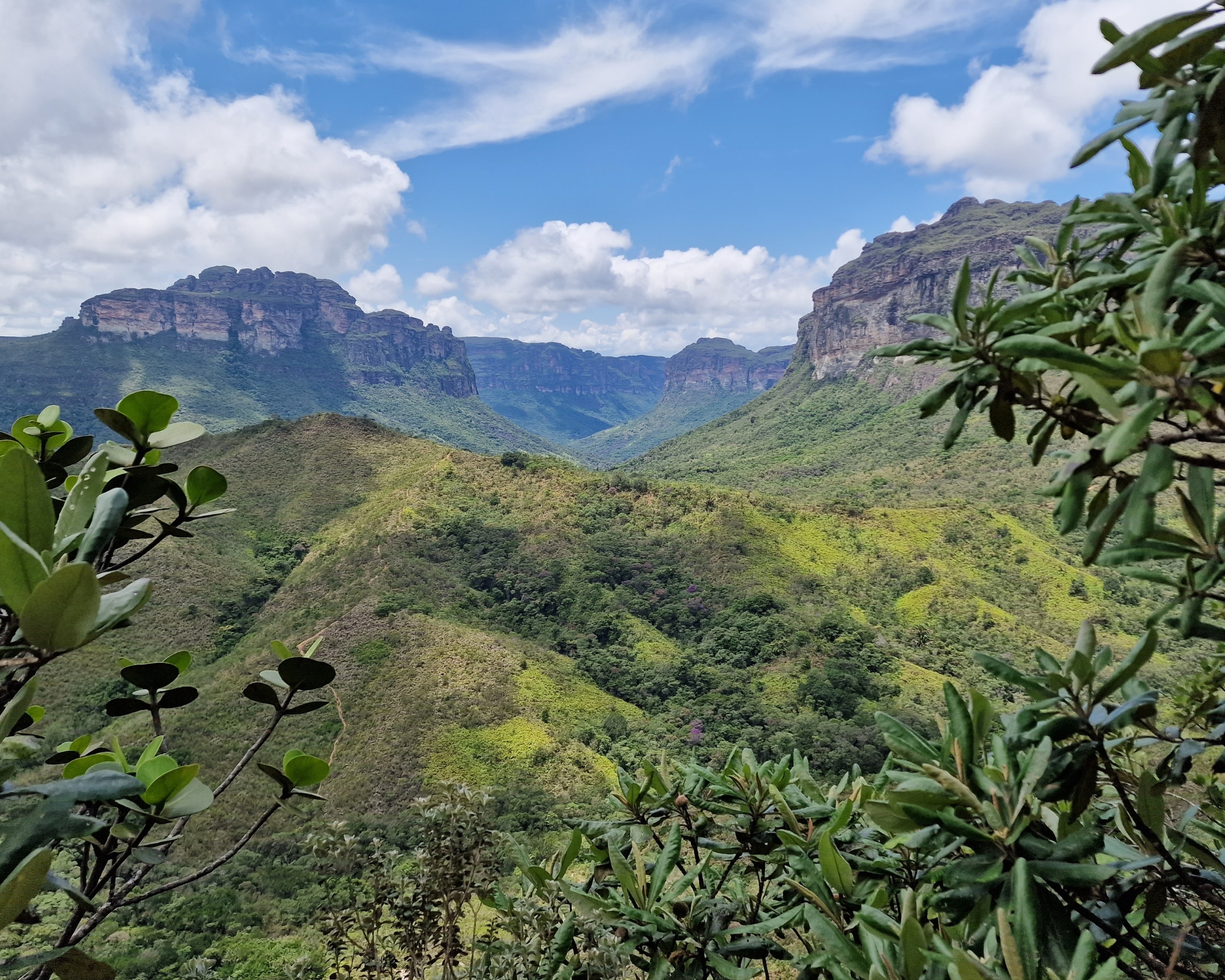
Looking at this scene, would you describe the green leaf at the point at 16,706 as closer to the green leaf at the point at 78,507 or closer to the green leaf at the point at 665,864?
the green leaf at the point at 78,507

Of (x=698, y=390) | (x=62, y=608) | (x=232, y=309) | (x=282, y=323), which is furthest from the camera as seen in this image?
(x=698, y=390)

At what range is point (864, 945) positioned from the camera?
0.86 meters

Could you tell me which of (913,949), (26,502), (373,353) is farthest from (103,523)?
(373,353)

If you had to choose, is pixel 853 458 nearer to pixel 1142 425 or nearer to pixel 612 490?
pixel 612 490

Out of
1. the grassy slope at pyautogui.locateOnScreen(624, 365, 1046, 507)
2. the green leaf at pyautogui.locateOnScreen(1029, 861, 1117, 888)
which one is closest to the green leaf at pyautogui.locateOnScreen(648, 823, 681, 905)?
the green leaf at pyautogui.locateOnScreen(1029, 861, 1117, 888)

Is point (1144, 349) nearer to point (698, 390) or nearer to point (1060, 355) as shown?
point (1060, 355)

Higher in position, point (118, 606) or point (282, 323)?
point (282, 323)

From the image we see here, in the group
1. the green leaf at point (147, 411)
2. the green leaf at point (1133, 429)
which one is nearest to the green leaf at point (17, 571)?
the green leaf at point (147, 411)

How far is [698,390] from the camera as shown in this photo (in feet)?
529

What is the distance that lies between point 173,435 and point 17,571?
1.71ft

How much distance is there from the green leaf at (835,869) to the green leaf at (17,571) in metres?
1.01

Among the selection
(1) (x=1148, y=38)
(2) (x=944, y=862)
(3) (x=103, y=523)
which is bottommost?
(2) (x=944, y=862)

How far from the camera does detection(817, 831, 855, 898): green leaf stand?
3.23 ft

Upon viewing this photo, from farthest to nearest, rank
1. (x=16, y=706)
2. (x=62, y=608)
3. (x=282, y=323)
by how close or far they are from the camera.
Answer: (x=282, y=323) < (x=16, y=706) < (x=62, y=608)
